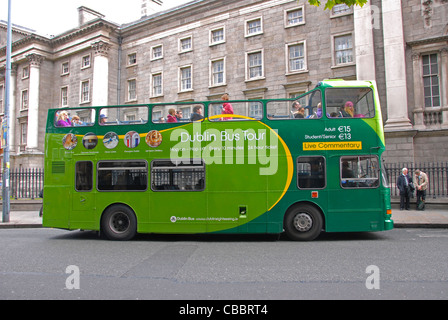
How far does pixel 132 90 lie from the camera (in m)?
29.3

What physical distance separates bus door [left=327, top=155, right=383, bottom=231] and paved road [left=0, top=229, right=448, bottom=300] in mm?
440

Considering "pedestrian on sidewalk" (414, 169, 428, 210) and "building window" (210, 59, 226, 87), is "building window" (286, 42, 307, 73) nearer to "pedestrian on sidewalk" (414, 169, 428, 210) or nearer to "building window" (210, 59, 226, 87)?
"building window" (210, 59, 226, 87)

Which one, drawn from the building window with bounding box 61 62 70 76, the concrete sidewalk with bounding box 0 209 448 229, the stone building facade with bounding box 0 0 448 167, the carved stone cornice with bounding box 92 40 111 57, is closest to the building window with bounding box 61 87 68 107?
the stone building facade with bounding box 0 0 448 167

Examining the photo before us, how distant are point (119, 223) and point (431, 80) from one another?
58.2 feet

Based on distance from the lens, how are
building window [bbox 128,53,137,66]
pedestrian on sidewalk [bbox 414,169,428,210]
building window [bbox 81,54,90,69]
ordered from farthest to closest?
building window [bbox 81,54,90,69], building window [bbox 128,53,137,66], pedestrian on sidewalk [bbox 414,169,428,210]

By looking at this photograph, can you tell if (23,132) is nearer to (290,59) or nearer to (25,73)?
(25,73)

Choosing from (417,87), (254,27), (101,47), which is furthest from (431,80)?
(101,47)

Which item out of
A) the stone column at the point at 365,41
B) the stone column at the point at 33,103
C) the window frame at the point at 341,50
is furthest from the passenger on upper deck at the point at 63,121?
the stone column at the point at 33,103

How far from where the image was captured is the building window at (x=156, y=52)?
27.6 m

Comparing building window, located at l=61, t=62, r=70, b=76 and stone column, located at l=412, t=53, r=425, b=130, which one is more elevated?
building window, located at l=61, t=62, r=70, b=76

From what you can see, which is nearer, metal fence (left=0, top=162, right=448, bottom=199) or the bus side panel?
the bus side panel

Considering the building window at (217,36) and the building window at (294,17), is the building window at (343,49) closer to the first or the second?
the building window at (294,17)

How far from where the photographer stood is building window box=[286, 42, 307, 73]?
21.9 metres
